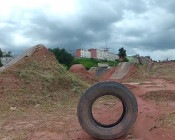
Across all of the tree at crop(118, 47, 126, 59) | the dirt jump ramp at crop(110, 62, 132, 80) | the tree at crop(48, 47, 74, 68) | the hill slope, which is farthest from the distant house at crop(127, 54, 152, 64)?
the hill slope

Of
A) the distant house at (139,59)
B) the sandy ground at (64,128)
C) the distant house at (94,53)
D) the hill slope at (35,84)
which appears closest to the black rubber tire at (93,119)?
the sandy ground at (64,128)

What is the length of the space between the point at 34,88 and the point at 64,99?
1.39m

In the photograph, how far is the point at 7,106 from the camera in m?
7.43

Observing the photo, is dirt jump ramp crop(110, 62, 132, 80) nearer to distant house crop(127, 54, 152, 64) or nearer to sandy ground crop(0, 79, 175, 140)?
sandy ground crop(0, 79, 175, 140)

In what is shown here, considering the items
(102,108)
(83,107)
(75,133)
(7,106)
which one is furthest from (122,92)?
(7,106)

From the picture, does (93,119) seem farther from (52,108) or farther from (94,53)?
(94,53)

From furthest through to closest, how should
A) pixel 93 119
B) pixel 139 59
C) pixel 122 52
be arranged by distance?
pixel 122 52 < pixel 139 59 < pixel 93 119

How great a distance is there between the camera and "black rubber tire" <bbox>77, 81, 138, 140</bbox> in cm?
438

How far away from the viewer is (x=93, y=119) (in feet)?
14.9

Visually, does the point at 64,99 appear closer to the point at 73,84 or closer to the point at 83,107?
the point at 73,84

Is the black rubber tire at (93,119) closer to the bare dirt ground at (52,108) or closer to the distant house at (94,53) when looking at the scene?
the bare dirt ground at (52,108)

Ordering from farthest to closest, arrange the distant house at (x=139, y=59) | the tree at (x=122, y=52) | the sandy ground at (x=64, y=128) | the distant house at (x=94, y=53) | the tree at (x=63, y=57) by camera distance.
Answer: the distant house at (x=94, y=53), the tree at (x=122, y=52), the distant house at (x=139, y=59), the tree at (x=63, y=57), the sandy ground at (x=64, y=128)

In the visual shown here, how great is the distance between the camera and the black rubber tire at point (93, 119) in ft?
14.4

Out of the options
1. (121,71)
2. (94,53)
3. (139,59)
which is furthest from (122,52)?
(121,71)
